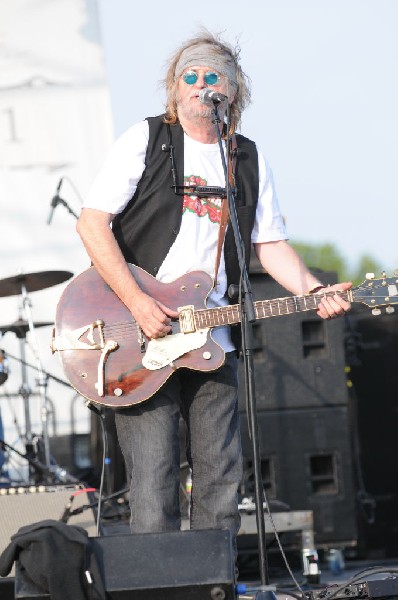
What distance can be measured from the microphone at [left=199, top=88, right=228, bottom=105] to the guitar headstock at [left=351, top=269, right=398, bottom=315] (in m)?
0.82

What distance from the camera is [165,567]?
2918 millimetres

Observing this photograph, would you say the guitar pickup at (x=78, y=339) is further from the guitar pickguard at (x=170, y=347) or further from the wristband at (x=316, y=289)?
the wristband at (x=316, y=289)

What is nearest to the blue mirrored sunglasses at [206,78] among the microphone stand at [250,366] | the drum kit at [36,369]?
the microphone stand at [250,366]

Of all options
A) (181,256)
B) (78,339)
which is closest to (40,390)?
(78,339)

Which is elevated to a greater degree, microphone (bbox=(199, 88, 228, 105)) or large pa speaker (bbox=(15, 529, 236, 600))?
microphone (bbox=(199, 88, 228, 105))

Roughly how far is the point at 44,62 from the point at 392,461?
4.23 metres

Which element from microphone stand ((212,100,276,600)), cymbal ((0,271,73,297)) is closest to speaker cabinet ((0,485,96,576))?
microphone stand ((212,100,276,600))

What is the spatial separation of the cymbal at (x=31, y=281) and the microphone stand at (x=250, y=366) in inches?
113

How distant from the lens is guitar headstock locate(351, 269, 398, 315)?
12.3ft

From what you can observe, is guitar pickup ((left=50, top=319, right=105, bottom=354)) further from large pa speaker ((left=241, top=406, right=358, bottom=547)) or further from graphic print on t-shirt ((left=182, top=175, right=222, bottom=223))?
large pa speaker ((left=241, top=406, right=358, bottom=547))

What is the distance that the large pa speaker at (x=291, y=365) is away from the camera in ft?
20.7

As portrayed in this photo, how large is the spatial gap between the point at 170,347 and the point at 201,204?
1.76 ft

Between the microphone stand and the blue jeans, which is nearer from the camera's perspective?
the microphone stand

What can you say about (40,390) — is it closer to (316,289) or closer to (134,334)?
(134,334)
